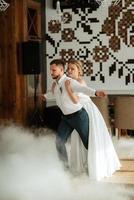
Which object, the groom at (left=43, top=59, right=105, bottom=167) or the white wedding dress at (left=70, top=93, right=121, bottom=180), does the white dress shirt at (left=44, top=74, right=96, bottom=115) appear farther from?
the white wedding dress at (left=70, top=93, right=121, bottom=180)

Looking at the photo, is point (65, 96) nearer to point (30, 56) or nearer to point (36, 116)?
point (30, 56)

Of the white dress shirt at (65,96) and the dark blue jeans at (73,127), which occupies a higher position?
the white dress shirt at (65,96)

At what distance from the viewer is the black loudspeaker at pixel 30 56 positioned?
273 inches

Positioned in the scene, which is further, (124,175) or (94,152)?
(124,175)

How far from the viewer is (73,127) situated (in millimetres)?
4887

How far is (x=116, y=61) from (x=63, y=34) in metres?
1.09

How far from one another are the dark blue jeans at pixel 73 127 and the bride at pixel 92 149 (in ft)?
0.21

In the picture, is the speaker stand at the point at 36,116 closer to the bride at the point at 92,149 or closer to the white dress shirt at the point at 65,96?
the bride at the point at 92,149

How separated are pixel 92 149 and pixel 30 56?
266 centimetres

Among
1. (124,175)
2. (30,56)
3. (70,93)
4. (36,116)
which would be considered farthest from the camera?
(36,116)

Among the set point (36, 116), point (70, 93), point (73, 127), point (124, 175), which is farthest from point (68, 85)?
point (36, 116)

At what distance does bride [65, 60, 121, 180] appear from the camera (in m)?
4.80

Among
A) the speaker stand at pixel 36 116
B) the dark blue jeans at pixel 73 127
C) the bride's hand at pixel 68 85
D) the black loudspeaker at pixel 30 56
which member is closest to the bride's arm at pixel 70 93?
the bride's hand at pixel 68 85

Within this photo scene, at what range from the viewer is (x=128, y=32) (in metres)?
7.50
